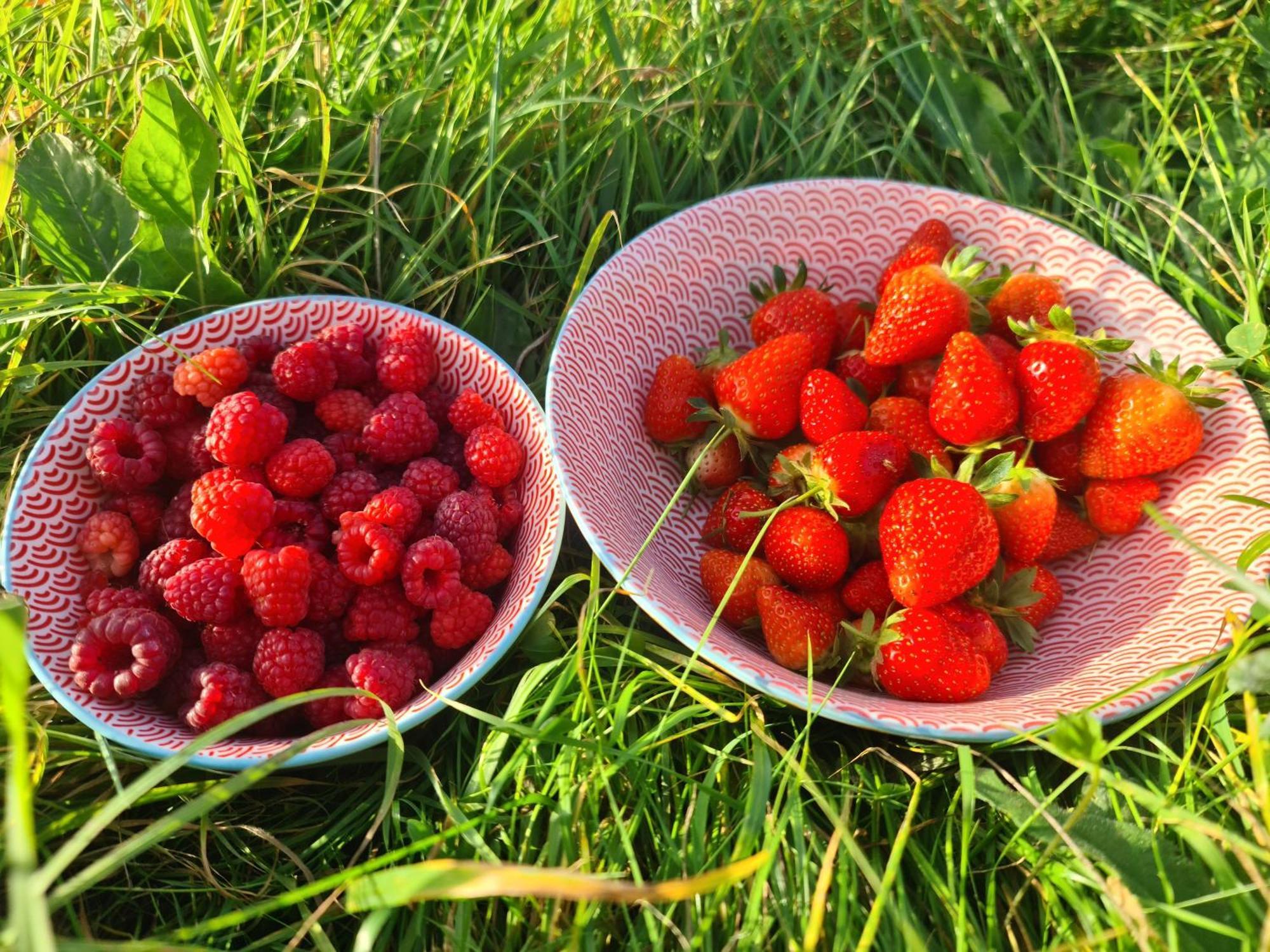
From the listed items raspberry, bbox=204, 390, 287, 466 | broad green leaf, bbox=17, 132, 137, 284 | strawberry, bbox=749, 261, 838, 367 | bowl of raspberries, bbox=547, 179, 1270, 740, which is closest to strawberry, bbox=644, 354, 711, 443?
bowl of raspberries, bbox=547, 179, 1270, 740

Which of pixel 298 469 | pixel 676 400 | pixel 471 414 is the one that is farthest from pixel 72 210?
pixel 676 400

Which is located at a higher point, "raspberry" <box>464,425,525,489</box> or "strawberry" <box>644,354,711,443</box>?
"strawberry" <box>644,354,711,443</box>

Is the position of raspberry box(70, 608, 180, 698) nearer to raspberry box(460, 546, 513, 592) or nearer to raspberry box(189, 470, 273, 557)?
raspberry box(189, 470, 273, 557)

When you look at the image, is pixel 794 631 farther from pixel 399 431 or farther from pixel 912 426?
pixel 399 431

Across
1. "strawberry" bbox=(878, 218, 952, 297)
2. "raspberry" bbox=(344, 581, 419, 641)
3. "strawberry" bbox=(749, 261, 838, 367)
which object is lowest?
"raspberry" bbox=(344, 581, 419, 641)

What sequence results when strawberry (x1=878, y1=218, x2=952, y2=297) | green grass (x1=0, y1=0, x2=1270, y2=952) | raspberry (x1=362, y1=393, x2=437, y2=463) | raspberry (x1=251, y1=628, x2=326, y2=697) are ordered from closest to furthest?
green grass (x1=0, y1=0, x2=1270, y2=952) → raspberry (x1=251, y1=628, x2=326, y2=697) → raspberry (x1=362, y1=393, x2=437, y2=463) → strawberry (x1=878, y1=218, x2=952, y2=297)

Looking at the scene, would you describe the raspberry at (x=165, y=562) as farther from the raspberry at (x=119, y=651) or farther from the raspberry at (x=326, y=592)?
the raspberry at (x=326, y=592)

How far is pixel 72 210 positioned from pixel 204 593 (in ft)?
2.53

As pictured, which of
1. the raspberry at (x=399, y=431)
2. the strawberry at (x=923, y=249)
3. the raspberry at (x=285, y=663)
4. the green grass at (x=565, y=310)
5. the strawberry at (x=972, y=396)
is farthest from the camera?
the strawberry at (x=923, y=249)

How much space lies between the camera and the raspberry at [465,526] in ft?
4.18

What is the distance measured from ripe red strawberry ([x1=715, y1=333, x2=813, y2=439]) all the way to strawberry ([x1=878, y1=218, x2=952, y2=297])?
214 millimetres

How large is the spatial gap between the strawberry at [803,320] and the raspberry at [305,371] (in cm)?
69

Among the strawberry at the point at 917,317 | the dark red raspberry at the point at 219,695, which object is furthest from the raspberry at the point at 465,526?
the strawberry at the point at 917,317

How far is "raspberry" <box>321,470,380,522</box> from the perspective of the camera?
130cm
